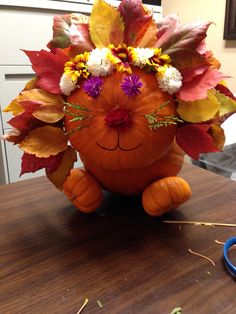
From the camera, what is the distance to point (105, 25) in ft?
1.33

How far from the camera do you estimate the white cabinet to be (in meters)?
1.14

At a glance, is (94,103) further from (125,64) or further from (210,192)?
(210,192)

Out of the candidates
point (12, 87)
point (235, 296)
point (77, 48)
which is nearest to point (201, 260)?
point (235, 296)

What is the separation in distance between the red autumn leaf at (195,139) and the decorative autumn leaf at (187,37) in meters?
0.11

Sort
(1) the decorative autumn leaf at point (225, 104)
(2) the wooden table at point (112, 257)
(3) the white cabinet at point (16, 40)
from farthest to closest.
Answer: (3) the white cabinet at point (16, 40), (1) the decorative autumn leaf at point (225, 104), (2) the wooden table at point (112, 257)

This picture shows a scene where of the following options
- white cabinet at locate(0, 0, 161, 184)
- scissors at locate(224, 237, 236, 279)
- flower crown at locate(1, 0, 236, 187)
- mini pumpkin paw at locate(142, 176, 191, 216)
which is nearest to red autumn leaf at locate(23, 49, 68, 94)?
flower crown at locate(1, 0, 236, 187)

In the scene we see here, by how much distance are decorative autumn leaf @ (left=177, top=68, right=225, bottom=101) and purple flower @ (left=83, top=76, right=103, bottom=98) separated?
11 cm

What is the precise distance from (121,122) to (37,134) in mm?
122

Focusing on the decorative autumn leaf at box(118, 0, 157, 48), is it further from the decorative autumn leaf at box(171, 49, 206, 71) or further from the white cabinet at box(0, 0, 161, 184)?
the white cabinet at box(0, 0, 161, 184)

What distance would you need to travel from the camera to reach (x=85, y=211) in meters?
0.49

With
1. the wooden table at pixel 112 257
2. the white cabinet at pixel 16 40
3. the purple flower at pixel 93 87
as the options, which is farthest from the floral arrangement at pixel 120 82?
the white cabinet at pixel 16 40

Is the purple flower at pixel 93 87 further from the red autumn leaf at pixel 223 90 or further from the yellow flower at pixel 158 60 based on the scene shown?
the red autumn leaf at pixel 223 90

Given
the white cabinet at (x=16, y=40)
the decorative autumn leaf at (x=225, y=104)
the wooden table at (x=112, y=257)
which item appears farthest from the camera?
the white cabinet at (x=16, y=40)

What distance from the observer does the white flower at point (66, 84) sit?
0.40 meters
